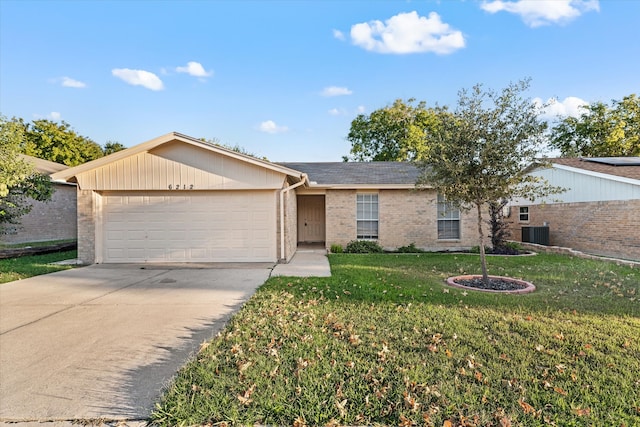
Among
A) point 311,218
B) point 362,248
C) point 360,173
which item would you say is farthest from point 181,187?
point 311,218

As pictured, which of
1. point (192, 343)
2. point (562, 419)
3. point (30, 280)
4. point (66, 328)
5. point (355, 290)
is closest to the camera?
point (562, 419)

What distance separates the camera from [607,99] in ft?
88.3

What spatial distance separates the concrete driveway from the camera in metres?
2.90

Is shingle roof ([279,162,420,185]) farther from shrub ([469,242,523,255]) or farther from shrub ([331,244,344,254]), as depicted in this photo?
shrub ([469,242,523,255])

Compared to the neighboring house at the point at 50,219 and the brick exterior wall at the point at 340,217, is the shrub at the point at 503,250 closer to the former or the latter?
the brick exterior wall at the point at 340,217

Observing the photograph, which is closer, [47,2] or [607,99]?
[47,2]

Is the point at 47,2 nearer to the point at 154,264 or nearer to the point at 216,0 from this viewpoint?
the point at 216,0

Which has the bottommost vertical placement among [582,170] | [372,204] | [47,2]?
[372,204]

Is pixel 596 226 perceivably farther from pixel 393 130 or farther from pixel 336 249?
pixel 393 130

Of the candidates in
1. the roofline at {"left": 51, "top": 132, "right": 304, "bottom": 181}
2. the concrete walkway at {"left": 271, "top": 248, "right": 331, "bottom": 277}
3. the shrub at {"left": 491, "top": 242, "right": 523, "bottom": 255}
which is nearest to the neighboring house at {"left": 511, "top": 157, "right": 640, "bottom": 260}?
the shrub at {"left": 491, "top": 242, "right": 523, "bottom": 255}

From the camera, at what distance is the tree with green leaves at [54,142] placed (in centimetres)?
2886

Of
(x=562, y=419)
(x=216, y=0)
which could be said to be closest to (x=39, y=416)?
(x=562, y=419)

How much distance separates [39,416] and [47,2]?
12562mm

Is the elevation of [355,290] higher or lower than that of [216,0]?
lower
